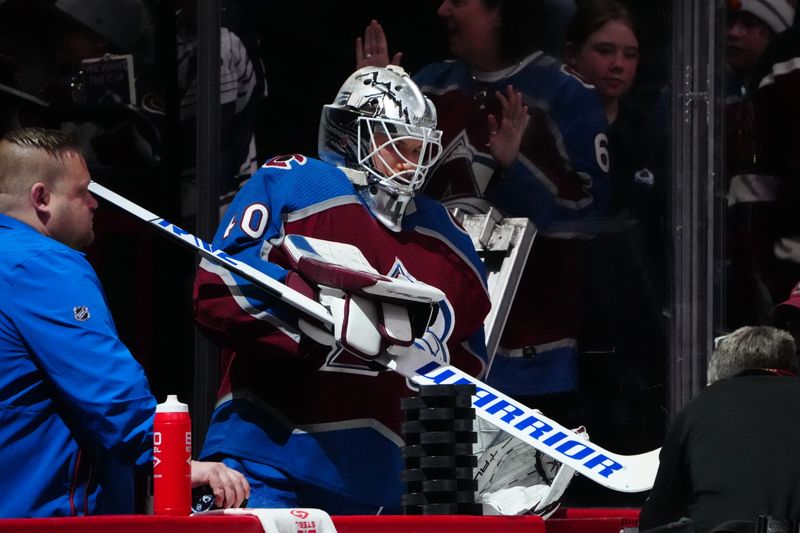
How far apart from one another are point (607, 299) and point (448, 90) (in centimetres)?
78

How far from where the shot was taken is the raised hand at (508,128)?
470cm

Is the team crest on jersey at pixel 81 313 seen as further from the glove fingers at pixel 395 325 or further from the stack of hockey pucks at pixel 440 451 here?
the glove fingers at pixel 395 325

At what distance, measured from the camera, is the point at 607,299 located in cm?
474

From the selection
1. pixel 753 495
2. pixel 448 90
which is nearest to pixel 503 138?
pixel 448 90

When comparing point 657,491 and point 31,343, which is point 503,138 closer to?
point 657,491

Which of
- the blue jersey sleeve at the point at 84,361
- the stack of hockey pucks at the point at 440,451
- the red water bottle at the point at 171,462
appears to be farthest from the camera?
the stack of hockey pucks at the point at 440,451

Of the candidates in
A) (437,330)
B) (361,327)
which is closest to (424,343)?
(437,330)

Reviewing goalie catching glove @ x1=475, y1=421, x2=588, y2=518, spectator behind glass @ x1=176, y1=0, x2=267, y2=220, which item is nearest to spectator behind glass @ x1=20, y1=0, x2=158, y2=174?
spectator behind glass @ x1=176, y1=0, x2=267, y2=220

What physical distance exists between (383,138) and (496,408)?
2.33 feet

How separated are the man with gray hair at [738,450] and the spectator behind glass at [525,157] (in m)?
1.40

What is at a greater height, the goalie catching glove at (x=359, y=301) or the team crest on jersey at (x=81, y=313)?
the team crest on jersey at (x=81, y=313)

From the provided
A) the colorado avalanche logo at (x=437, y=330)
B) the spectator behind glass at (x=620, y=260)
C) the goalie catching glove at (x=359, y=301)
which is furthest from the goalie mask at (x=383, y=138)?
the spectator behind glass at (x=620, y=260)

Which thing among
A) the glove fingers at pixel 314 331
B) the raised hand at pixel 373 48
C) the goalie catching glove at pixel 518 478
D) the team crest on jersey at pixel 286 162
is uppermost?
the raised hand at pixel 373 48

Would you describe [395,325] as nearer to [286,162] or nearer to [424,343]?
[424,343]
